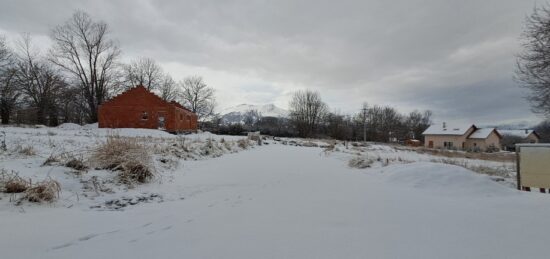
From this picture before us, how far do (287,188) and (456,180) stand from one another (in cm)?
308

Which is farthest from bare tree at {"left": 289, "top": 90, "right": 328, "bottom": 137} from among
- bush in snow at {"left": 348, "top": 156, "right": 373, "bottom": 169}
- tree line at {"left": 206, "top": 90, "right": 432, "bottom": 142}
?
bush in snow at {"left": 348, "top": 156, "right": 373, "bottom": 169}

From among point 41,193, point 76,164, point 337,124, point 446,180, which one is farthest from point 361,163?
point 337,124

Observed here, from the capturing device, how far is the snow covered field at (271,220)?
2.30 meters

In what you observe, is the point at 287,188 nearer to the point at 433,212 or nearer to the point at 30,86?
the point at 433,212

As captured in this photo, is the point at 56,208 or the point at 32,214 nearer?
the point at 32,214

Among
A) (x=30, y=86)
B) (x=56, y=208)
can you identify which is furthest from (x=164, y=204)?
(x=30, y=86)

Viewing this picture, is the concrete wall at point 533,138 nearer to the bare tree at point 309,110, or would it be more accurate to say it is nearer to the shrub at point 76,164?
the bare tree at point 309,110

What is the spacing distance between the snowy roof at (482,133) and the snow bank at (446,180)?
6657 cm

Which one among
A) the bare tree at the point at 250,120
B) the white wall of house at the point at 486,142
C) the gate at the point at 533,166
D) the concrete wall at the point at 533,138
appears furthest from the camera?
the concrete wall at the point at 533,138

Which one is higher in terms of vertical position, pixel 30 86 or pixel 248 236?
pixel 30 86

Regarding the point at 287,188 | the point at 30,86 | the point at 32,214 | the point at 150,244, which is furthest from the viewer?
the point at 30,86

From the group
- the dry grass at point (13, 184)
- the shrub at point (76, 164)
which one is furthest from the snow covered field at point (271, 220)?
the dry grass at point (13, 184)

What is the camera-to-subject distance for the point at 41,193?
133 inches

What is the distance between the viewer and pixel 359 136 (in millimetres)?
70938
